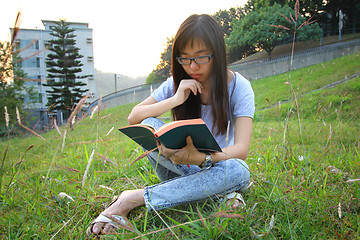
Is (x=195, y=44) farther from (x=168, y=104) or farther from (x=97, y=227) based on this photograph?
(x=97, y=227)

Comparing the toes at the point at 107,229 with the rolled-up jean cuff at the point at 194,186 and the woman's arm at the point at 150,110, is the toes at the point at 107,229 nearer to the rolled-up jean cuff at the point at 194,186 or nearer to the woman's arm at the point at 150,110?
the rolled-up jean cuff at the point at 194,186

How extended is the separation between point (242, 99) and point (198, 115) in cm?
30

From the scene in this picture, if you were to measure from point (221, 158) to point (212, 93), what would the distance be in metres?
0.43

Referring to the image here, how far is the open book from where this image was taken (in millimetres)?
866

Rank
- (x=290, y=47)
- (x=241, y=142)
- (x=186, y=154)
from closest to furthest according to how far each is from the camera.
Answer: (x=186, y=154)
(x=241, y=142)
(x=290, y=47)

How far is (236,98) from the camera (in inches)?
56.4

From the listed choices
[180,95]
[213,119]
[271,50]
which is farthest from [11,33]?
[271,50]

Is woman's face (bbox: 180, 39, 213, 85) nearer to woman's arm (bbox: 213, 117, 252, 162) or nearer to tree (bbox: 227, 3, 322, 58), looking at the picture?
woman's arm (bbox: 213, 117, 252, 162)

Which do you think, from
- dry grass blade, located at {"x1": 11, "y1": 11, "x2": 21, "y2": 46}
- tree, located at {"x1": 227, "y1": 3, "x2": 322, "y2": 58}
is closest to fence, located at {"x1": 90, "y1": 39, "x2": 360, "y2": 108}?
tree, located at {"x1": 227, "y1": 3, "x2": 322, "y2": 58}

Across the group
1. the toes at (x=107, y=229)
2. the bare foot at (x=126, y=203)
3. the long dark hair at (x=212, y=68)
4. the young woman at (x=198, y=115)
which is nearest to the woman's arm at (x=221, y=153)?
the young woman at (x=198, y=115)

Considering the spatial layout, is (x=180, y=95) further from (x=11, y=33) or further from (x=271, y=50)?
(x=271, y=50)

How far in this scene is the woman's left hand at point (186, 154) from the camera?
3.30 ft

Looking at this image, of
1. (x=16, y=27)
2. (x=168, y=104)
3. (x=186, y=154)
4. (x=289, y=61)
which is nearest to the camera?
(x=16, y=27)

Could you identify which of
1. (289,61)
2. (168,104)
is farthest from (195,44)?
(289,61)
